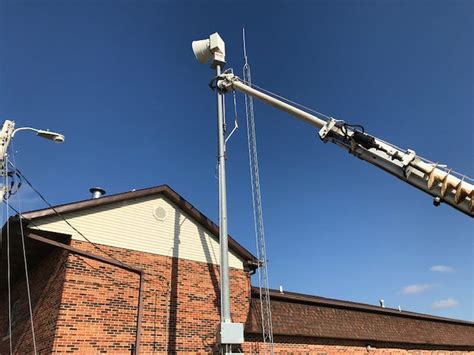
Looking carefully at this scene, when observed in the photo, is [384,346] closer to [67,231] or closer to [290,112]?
[290,112]

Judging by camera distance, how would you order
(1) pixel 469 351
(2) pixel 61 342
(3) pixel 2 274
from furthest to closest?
(1) pixel 469 351, (3) pixel 2 274, (2) pixel 61 342

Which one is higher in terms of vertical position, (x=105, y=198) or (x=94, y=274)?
(x=105, y=198)

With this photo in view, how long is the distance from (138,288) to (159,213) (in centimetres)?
269

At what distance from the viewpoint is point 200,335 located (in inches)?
535

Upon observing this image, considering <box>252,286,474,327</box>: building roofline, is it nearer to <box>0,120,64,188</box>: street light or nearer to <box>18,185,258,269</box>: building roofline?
<box>18,185,258,269</box>: building roofline

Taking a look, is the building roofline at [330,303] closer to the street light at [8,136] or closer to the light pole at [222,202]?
the light pole at [222,202]

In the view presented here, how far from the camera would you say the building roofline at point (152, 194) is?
40.1 feet

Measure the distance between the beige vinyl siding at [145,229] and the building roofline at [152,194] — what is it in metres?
0.17

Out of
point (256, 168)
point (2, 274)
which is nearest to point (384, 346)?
point (256, 168)

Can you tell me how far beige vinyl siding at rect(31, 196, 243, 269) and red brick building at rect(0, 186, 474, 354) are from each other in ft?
0.11

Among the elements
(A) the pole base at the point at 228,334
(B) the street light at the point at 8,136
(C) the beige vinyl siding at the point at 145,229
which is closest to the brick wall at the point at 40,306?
(C) the beige vinyl siding at the point at 145,229

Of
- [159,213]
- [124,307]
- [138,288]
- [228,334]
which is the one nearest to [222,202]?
[159,213]

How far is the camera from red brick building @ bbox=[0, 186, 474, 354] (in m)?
12.0

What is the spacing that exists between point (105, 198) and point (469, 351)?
21731mm
